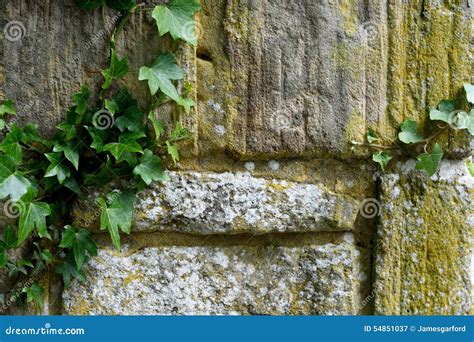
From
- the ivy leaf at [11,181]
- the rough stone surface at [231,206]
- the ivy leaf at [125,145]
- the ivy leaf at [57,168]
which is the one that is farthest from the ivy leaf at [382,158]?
the ivy leaf at [11,181]

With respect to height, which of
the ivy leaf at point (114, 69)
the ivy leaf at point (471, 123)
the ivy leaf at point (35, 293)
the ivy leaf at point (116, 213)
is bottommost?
the ivy leaf at point (35, 293)

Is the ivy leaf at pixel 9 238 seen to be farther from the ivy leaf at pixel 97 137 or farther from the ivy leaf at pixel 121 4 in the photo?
the ivy leaf at pixel 121 4

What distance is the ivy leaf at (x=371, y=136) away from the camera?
1956 mm

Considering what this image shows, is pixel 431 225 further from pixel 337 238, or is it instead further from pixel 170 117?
pixel 170 117

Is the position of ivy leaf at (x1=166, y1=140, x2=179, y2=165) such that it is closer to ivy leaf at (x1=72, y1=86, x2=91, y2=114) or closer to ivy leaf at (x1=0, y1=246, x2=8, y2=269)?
ivy leaf at (x1=72, y1=86, x2=91, y2=114)

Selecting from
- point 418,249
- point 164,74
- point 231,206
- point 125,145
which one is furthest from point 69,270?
point 418,249

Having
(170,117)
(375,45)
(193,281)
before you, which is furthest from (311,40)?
(193,281)

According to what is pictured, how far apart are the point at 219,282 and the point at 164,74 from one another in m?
0.65

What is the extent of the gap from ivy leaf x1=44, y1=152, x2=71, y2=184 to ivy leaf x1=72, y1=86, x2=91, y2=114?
0.14m

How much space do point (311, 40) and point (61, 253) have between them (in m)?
0.97

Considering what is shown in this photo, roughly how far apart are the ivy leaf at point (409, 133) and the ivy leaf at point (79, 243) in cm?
97

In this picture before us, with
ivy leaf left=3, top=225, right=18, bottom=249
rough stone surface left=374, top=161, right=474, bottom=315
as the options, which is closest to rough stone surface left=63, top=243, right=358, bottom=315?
rough stone surface left=374, top=161, right=474, bottom=315

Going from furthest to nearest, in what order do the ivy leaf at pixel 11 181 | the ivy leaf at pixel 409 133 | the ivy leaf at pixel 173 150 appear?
the ivy leaf at pixel 409 133 < the ivy leaf at pixel 173 150 < the ivy leaf at pixel 11 181

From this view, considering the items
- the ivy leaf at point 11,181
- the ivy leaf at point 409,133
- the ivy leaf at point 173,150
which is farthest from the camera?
the ivy leaf at point 409,133
